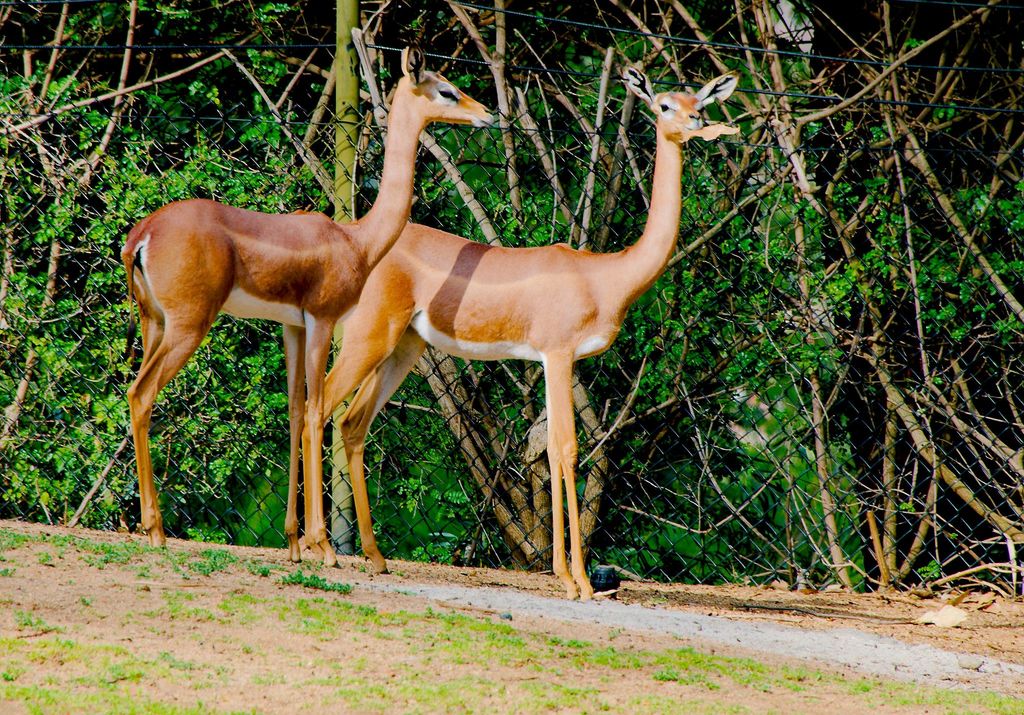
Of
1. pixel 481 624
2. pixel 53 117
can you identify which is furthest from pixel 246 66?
pixel 481 624

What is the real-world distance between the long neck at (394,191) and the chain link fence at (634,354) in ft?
3.84

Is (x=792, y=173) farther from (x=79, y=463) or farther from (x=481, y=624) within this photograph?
(x=79, y=463)

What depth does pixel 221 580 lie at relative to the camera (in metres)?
5.43

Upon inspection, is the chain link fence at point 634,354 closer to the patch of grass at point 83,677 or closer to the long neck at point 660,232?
the long neck at point 660,232

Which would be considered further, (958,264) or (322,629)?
(958,264)

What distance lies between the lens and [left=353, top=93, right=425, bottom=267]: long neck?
6.14 meters

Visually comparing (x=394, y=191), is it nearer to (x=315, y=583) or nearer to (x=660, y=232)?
(x=660, y=232)

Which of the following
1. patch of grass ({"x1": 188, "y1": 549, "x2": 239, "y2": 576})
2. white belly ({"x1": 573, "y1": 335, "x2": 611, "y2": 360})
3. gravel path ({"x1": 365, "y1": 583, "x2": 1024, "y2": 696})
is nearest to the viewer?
gravel path ({"x1": 365, "y1": 583, "x2": 1024, "y2": 696})

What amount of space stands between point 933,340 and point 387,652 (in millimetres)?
4505

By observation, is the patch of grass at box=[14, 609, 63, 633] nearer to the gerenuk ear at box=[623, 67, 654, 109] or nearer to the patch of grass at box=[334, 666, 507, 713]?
the patch of grass at box=[334, 666, 507, 713]

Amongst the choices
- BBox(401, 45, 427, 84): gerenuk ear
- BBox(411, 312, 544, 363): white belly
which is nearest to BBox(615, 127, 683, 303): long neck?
BBox(411, 312, 544, 363): white belly

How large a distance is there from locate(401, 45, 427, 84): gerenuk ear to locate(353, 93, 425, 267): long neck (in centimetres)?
13

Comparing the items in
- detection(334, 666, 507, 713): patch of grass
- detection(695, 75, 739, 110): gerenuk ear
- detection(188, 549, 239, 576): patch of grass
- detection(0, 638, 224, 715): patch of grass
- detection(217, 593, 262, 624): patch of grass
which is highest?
detection(695, 75, 739, 110): gerenuk ear

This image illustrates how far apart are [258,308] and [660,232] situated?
199 centimetres
